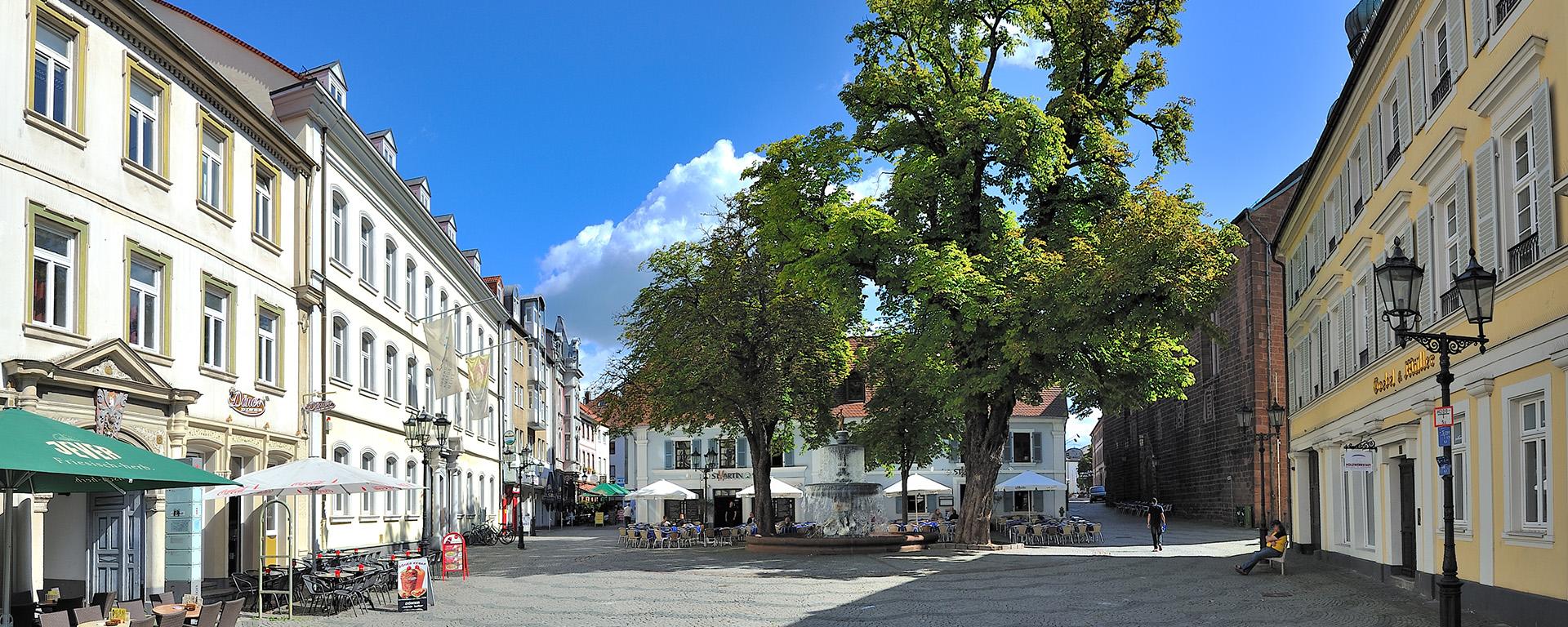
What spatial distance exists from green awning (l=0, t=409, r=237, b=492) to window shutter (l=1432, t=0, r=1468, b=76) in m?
15.8

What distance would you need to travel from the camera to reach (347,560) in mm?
23750

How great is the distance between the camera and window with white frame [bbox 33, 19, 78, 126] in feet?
52.5

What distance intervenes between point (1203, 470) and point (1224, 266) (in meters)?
30.2

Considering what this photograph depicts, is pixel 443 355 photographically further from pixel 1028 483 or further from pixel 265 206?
pixel 1028 483

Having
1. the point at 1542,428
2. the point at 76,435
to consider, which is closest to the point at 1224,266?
the point at 1542,428

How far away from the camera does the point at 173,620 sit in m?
13.3

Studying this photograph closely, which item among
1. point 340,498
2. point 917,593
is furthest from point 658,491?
point 917,593

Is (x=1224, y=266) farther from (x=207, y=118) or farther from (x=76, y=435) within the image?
(x=76, y=435)

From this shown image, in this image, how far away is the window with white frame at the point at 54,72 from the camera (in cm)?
1602

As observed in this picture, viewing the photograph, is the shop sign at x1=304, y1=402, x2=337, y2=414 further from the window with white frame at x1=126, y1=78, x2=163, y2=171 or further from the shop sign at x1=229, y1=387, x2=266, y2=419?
the window with white frame at x1=126, y1=78, x2=163, y2=171

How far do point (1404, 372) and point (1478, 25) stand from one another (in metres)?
6.77

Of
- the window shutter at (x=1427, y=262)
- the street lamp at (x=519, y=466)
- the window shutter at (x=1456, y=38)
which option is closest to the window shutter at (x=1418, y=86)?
the window shutter at (x=1427, y=262)

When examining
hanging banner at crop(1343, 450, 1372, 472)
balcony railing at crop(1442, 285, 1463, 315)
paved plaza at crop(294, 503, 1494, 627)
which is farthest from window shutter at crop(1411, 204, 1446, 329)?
paved plaza at crop(294, 503, 1494, 627)

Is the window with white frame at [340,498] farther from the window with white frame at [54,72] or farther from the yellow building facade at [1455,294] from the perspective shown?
the yellow building facade at [1455,294]
